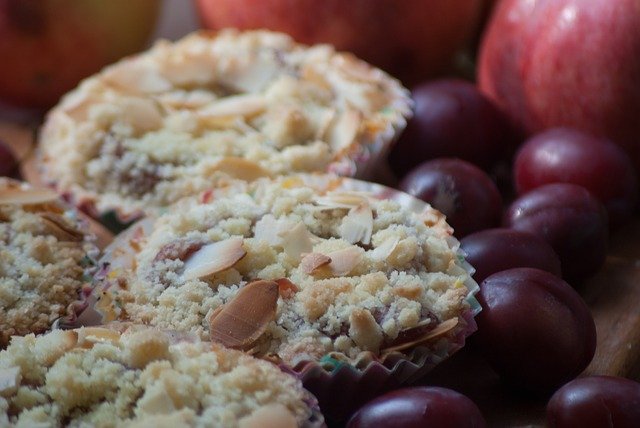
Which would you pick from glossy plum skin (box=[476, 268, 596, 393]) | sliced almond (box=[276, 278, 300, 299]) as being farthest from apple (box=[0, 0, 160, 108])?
glossy plum skin (box=[476, 268, 596, 393])

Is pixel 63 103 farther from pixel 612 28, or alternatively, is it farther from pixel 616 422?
pixel 616 422

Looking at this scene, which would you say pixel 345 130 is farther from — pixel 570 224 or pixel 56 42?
pixel 56 42

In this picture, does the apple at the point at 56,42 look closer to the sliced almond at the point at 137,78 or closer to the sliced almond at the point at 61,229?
the sliced almond at the point at 137,78

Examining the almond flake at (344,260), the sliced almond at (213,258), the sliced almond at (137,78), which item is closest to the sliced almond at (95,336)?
the sliced almond at (213,258)

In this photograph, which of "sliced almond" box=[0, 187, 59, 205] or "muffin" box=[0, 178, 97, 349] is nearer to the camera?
"muffin" box=[0, 178, 97, 349]

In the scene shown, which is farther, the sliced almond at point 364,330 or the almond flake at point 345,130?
the almond flake at point 345,130

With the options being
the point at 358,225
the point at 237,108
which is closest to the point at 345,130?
the point at 237,108

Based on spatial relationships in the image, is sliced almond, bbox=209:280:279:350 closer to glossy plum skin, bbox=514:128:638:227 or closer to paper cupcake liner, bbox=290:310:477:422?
paper cupcake liner, bbox=290:310:477:422
